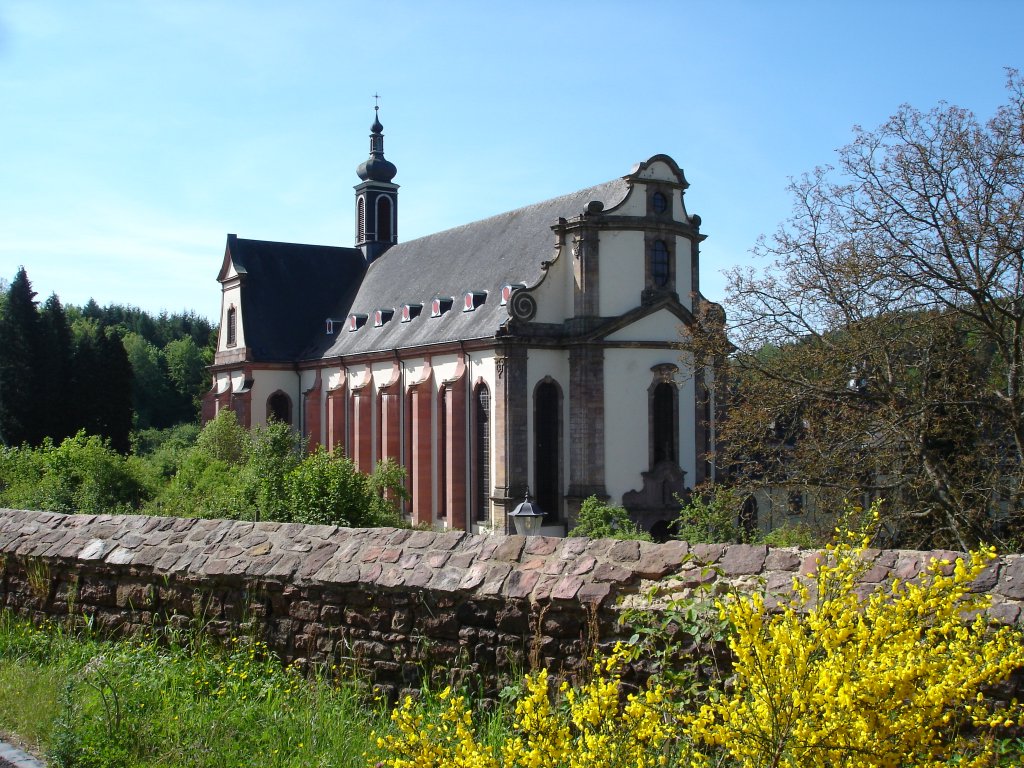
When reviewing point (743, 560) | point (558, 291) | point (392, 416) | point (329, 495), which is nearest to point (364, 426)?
point (392, 416)

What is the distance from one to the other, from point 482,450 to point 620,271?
7226 mm

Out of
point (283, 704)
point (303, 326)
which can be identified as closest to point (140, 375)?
point (303, 326)

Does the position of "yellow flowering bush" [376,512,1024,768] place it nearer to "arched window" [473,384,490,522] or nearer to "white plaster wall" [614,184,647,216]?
"white plaster wall" [614,184,647,216]

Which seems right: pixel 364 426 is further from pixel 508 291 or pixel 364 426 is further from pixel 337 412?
pixel 508 291

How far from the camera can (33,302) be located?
57.0 meters

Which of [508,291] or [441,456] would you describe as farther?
[441,456]

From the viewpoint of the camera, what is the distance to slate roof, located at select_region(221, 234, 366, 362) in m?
44.2

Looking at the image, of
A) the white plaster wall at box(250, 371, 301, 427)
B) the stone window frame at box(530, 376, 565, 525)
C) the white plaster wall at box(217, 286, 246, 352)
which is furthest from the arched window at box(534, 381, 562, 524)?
the white plaster wall at box(217, 286, 246, 352)

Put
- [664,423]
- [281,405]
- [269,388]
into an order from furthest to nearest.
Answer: [281,405] → [269,388] → [664,423]

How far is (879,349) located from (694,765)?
513 inches

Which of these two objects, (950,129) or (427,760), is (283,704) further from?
(950,129)

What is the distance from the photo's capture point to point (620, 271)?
3112cm


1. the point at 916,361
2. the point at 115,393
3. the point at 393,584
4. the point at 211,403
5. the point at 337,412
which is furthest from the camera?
the point at 115,393

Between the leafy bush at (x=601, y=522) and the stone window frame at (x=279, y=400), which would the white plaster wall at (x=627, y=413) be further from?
the stone window frame at (x=279, y=400)
